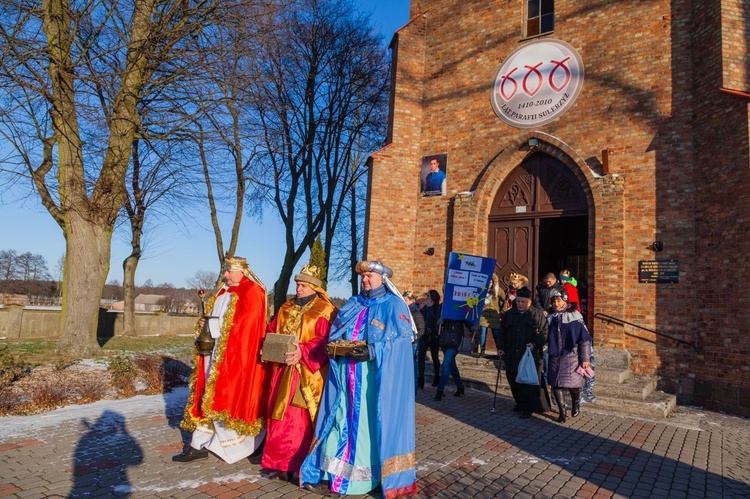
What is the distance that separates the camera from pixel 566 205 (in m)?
11.6

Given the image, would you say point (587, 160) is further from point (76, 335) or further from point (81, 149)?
point (76, 335)

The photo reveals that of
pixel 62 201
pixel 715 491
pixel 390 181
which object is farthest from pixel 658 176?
pixel 62 201

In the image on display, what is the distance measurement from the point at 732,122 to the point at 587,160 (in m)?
2.71

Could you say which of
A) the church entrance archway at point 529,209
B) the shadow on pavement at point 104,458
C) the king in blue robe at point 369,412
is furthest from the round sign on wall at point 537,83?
the shadow on pavement at point 104,458

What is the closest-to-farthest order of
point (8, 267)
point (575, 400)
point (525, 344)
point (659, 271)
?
point (575, 400) → point (525, 344) → point (659, 271) → point (8, 267)

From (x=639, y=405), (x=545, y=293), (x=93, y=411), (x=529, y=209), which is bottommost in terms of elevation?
(x=93, y=411)

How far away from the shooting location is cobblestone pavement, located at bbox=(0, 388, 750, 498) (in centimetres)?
428

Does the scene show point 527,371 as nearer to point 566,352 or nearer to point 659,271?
point 566,352

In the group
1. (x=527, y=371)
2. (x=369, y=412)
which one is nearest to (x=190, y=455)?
(x=369, y=412)

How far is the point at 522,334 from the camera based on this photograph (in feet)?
25.9

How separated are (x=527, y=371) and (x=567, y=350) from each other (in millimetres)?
667

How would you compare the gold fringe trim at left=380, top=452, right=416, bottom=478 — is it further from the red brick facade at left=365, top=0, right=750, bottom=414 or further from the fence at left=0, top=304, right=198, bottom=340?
the fence at left=0, top=304, right=198, bottom=340

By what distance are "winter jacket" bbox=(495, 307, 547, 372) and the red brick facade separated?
3.18 m

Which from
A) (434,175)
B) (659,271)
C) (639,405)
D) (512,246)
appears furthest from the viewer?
(434,175)
